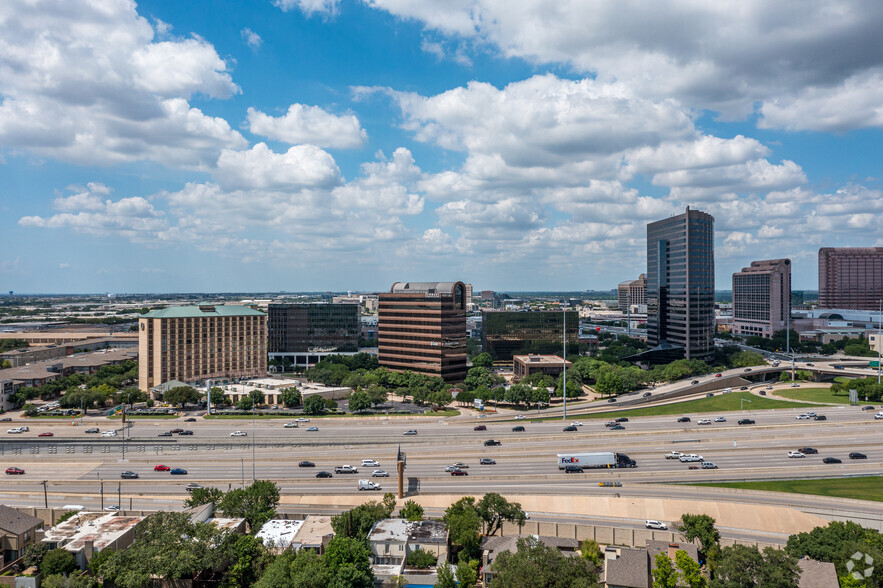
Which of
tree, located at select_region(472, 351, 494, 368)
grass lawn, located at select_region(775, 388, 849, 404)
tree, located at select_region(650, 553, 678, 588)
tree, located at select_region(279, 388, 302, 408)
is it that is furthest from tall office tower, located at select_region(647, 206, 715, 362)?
tree, located at select_region(650, 553, 678, 588)

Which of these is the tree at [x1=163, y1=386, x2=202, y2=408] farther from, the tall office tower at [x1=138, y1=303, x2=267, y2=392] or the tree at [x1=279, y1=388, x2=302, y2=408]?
the tall office tower at [x1=138, y1=303, x2=267, y2=392]

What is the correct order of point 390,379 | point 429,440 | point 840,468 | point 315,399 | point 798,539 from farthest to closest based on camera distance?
point 390,379, point 315,399, point 429,440, point 840,468, point 798,539

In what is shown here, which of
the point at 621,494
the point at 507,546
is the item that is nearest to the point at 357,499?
the point at 507,546

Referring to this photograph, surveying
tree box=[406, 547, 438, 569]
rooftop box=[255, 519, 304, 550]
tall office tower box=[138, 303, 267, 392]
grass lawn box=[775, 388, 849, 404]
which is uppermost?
tall office tower box=[138, 303, 267, 392]

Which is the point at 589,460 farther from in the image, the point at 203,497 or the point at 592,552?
the point at 203,497

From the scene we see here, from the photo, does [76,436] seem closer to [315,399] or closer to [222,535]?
[315,399]

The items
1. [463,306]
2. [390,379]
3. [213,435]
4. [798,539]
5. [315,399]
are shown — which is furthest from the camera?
[463,306]
